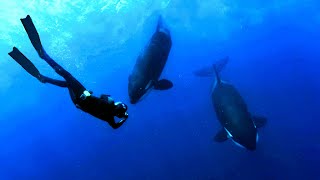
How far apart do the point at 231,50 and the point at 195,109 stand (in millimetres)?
14957

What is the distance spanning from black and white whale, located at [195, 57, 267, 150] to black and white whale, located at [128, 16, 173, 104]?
267 cm

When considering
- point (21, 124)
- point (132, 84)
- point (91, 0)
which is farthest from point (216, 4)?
point (21, 124)

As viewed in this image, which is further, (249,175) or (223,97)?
(249,175)

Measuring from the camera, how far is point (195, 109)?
43.8m

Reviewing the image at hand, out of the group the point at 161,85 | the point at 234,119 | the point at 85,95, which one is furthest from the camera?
the point at 234,119

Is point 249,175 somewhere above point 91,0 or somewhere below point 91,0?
below

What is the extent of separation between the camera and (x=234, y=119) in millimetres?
9070

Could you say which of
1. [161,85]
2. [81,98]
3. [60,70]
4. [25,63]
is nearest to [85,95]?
[81,98]

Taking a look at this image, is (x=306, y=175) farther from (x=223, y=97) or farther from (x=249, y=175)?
(x=223, y=97)

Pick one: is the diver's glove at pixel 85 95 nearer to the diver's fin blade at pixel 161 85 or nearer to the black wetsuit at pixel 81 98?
the black wetsuit at pixel 81 98

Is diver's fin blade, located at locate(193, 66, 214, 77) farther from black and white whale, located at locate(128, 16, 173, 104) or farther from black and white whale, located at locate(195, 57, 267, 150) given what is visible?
black and white whale, located at locate(128, 16, 173, 104)

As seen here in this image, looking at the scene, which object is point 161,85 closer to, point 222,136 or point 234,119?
point 234,119

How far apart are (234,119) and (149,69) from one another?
3505 mm

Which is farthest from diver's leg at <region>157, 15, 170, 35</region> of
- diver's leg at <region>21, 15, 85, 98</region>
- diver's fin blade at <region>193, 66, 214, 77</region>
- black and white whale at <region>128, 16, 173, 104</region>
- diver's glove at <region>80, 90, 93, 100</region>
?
diver's fin blade at <region>193, 66, 214, 77</region>
